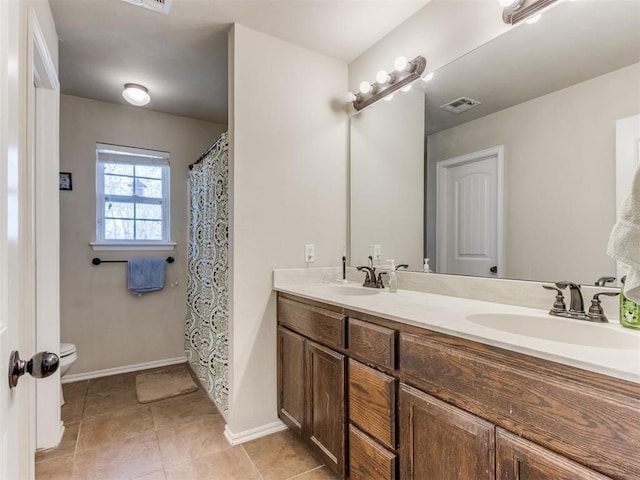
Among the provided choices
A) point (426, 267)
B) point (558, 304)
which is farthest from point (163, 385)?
point (558, 304)

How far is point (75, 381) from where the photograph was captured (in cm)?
279

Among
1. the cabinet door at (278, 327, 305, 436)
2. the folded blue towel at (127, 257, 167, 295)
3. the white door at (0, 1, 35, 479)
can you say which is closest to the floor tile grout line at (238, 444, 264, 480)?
the cabinet door at (278, 327, 305, 436)

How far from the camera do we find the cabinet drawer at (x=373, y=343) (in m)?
1.24

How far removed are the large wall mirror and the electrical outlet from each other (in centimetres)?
47

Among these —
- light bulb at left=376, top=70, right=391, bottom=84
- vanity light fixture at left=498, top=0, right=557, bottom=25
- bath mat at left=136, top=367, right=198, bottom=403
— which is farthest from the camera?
bath mat at left=136, top=367, right=198, bottom=403

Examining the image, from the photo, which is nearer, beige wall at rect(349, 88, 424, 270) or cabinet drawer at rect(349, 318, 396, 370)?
cabinet drawer at rect(349, 318, 396, 370)

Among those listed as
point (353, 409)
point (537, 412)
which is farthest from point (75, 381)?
point (537, 412)

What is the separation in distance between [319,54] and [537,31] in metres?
1.32

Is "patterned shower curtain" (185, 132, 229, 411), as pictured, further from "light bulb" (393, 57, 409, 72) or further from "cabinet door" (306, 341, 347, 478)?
"light bulb" (393, 57, 409, 72)

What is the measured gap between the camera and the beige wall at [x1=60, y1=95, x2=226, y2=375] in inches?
111

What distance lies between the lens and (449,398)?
103 centimetres

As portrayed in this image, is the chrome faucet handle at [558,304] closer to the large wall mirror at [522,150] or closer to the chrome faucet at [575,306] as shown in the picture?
the chrome faucet at [575,306]

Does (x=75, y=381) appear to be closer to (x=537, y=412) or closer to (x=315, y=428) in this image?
(x=315, y=428)

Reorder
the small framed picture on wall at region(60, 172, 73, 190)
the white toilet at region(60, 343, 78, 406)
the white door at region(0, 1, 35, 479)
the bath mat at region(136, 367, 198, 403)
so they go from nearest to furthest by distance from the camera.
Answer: the white door at region(0, 1, 35, 479) < the white toilet at region(60, 343, 78, 406) < the bath mat at region(136, 367, 198, 403) < the small framed picture on wall at region(60, 172, 73, 190)
